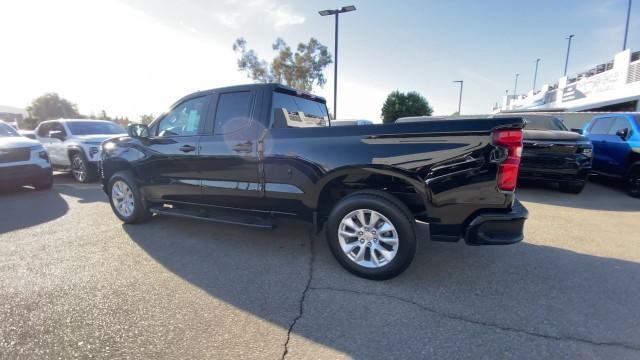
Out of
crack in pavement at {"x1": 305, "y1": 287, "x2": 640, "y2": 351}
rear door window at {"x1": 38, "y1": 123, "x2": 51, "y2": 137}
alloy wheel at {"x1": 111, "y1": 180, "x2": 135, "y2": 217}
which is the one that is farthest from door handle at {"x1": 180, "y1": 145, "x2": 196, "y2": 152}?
rear door window at {"x1": 38, "y1": 123, "x2": 51, "y2": 137}

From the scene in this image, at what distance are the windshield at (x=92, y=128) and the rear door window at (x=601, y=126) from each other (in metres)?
13.6

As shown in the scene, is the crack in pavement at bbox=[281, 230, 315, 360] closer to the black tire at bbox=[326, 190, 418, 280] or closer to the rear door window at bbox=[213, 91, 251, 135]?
the black tire at bbox=[326, 190, 418, 280]

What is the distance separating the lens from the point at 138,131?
4.47 metres

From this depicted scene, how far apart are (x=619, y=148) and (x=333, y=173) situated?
301 inches

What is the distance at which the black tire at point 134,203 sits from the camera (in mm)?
4602

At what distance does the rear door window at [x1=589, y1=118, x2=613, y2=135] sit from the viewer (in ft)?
25.3

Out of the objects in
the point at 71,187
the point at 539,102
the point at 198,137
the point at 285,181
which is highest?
the point at 539,102

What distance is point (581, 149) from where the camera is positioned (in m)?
6.35

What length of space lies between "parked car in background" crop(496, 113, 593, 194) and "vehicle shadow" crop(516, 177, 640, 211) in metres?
0.34

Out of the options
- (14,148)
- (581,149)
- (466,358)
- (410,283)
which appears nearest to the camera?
(466,358)

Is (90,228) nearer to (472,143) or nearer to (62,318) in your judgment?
(62,318)

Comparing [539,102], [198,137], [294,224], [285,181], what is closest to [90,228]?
Result: [198,137]

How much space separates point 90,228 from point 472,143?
5.26 meters

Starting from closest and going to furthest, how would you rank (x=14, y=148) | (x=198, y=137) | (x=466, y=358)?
(x=466, y=358) → (x=198, y=137) → (x=14, y=148)
